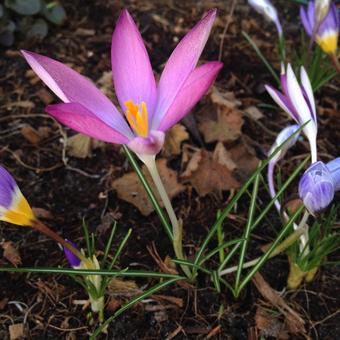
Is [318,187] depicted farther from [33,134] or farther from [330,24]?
[33,134]

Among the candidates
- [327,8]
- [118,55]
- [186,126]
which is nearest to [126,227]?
[186,126]

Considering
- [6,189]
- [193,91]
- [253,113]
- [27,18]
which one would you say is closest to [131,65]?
[193,91]

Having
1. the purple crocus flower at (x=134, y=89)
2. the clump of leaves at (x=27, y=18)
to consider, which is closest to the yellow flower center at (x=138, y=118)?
the purple crocus flower at (x=134, y=89)

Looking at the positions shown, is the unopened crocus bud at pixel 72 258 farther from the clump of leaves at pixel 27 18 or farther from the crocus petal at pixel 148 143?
the clump of leaves at pixel 27 18

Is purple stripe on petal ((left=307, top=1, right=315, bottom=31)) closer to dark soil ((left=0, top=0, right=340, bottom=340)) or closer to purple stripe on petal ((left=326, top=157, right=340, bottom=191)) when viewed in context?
dark soil ((left=0, top=0, right=340, bottom=340))

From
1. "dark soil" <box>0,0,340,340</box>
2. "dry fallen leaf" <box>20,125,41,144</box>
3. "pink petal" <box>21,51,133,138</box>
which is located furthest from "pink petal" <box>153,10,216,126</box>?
"dry fallen leaf" <box>20,125,41,144</box>
